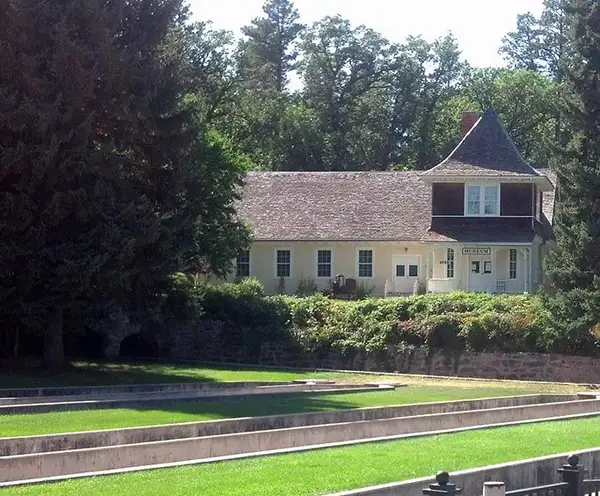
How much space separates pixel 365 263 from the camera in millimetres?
57438

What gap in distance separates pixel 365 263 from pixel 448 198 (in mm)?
5269

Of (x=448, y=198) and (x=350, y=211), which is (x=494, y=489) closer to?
(x=448, y=198)

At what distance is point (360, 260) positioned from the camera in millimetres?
A: 57531

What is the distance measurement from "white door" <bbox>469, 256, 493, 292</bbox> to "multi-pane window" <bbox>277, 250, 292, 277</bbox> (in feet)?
28.6

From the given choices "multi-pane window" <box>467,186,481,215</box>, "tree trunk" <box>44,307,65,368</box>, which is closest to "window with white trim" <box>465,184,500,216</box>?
"multi-pane window" <box>467,186,481,215</box>

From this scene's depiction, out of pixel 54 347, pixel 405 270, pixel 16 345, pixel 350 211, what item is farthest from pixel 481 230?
pixel 54 347

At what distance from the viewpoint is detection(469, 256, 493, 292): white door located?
179ft

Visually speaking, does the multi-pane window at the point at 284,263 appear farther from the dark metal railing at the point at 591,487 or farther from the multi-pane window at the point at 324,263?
the dark metal railing at the point at 591,487

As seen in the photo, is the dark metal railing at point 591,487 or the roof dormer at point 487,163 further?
the roof dormer at point 487,163

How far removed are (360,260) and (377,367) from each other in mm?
14135

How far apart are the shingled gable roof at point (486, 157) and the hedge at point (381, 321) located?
989cm

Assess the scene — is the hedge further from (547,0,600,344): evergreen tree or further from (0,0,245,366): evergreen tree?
(0,0,245,366): evergreen tree

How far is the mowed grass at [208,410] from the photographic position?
20031 millimetres

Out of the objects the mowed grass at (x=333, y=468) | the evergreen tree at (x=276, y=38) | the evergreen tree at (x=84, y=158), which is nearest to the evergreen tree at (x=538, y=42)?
the evergreen tree at (x=276, y=38)
